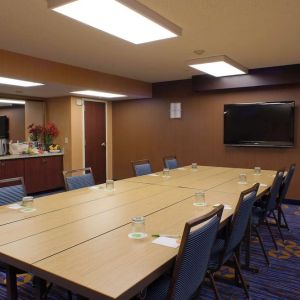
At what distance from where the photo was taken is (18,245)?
1.62m

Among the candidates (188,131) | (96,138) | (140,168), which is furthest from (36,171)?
(188,131)

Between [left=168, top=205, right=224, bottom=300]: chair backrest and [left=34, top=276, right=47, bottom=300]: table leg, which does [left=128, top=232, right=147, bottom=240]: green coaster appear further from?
[left=34, top=276, right=47, bottom=300]: table leg

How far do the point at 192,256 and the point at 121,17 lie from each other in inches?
74.4

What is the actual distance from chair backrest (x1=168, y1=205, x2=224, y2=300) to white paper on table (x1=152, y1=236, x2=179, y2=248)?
0.48 feet

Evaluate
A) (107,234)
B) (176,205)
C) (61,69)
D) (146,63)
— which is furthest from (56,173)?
(107,234)

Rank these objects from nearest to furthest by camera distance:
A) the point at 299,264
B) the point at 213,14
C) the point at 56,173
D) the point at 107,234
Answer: the point at 107,234 → the point at 213,14 → the point at 299,264 → the point at 56,173

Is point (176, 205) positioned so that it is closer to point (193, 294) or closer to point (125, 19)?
point (193, 294)

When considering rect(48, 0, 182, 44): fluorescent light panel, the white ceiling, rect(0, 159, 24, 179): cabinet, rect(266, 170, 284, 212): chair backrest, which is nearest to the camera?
rect(48, 0, 182, 44): fluorescent light panel

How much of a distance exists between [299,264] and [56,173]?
495 cm

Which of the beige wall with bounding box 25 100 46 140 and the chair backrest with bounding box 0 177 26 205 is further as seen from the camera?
the beige wall with bounding box 25 100 46 140

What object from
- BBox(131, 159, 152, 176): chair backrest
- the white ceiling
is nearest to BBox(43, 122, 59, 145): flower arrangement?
the white ceiling

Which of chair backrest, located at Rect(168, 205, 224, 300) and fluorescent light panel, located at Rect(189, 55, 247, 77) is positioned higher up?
fluorescent light panel, located at Rect(189, 55, 247, 77)

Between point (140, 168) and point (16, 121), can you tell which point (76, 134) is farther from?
point (140, 168)

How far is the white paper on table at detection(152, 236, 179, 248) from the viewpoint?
5.30 feet
